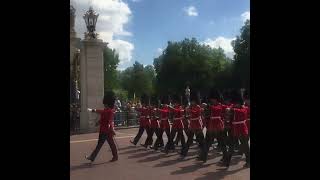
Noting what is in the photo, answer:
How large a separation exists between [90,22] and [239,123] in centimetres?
1150

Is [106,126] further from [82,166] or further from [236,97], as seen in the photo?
[236,97]

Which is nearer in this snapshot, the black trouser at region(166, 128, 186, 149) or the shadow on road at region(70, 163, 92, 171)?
the shadow on road at region(70, 163, 92, 171)

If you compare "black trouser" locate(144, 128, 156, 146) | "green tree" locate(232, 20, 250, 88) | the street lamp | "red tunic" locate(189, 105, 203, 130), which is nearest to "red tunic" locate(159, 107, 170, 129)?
"black trouser" locate(144, 128, 156, 146)

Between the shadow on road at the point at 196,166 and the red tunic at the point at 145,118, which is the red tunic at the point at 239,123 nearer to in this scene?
the shadow on road at the point at 196,166

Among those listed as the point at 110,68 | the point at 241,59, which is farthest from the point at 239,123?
the point at 110,68

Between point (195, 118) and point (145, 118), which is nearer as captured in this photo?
Answer: point (195, 118)

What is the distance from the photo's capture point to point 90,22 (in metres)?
19.0

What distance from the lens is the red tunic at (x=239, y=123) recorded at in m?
9.11

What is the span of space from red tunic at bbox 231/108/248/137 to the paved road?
0.74 m

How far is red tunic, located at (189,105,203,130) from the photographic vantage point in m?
10.7

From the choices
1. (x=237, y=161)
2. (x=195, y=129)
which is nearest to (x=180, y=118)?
(x=195, y=129)

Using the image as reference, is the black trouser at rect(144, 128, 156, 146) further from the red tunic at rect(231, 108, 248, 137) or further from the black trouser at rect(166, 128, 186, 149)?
the red tunic at rect(231, 108, 248, 137)
